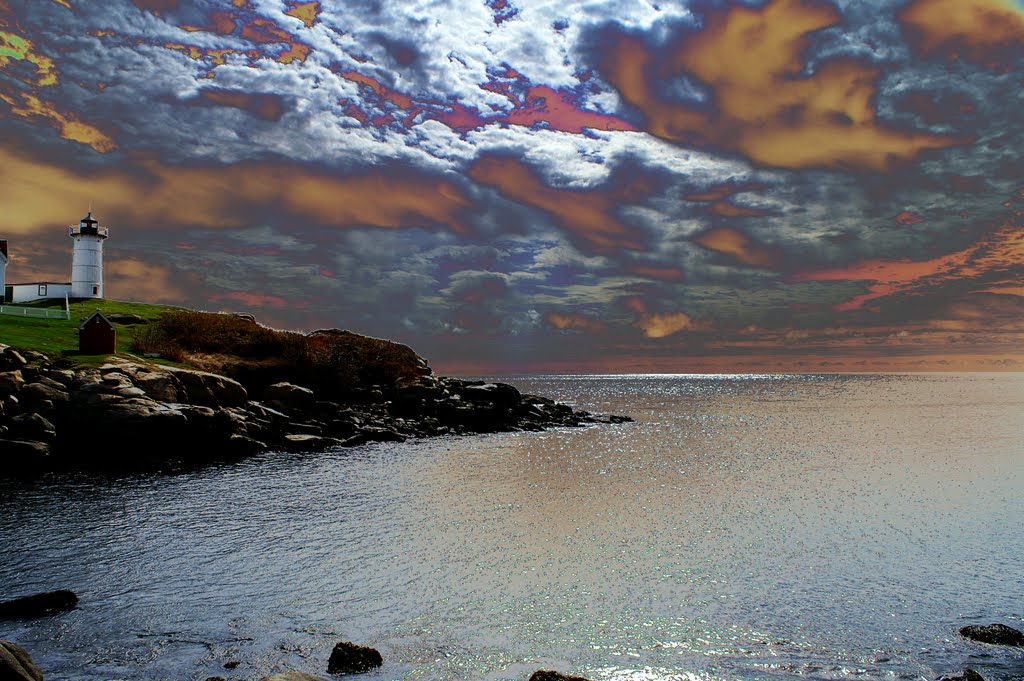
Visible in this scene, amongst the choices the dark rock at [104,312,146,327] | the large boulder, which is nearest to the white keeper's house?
the dark rock at [104,312,146,327]

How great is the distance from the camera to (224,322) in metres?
68.6

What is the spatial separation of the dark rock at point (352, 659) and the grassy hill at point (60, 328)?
4798 centimetres

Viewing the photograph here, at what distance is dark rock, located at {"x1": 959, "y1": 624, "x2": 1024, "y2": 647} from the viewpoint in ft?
46.0

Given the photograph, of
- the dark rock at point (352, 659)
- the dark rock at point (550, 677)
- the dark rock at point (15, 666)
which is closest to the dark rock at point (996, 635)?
the dark rock at point (550, 677)

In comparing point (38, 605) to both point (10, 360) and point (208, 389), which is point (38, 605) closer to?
point (208, 389)

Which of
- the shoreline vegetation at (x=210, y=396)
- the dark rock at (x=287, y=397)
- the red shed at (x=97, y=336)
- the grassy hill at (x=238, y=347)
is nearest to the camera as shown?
the shoreline vegetation at (x=210, y=396)

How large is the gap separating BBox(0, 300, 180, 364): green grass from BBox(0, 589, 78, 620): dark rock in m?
38.3

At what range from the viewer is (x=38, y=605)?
49.3 ft

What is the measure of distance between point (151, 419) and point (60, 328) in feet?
101

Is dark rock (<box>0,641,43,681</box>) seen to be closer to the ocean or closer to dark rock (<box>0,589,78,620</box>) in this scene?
the ocean

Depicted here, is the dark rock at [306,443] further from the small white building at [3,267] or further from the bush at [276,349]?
the small white building at [3,267]

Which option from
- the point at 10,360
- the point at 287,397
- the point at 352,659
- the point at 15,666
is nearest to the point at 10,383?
the point at 10,360

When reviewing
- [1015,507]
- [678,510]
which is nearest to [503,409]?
[678,510]

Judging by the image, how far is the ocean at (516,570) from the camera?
13305 mm
